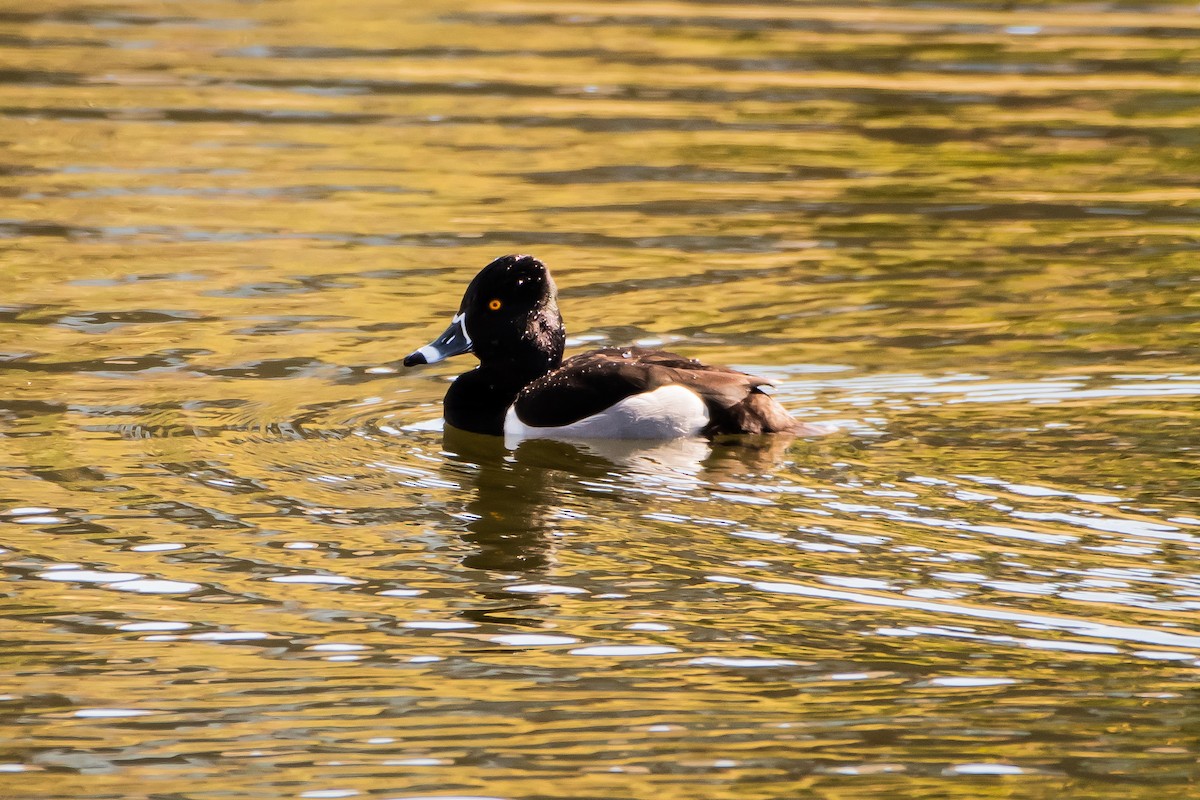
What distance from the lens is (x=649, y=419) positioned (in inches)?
331

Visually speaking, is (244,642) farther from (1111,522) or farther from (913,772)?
(1111,522)

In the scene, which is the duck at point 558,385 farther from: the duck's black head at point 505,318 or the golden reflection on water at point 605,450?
the golden reflection on water at point 605,450

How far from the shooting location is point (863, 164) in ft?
47.0

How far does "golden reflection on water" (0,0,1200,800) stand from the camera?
216 inches

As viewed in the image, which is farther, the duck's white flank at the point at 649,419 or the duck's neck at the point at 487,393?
the duck's neck at the point at 487,393

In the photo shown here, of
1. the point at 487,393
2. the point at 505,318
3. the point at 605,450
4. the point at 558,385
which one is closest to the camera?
the point at 605,450

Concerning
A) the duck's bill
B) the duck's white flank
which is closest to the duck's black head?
the duck's bill

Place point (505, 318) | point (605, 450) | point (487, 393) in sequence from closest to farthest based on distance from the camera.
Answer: point (605, 450)
point (487, 393)
point (505, 318)

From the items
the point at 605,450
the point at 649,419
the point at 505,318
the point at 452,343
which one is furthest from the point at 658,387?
the point at 452,343

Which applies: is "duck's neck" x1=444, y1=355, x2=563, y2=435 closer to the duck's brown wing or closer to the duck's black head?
the duck's black head

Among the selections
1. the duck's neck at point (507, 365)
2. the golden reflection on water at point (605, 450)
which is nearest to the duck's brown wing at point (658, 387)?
the golden reflection on water at point (605, 450)

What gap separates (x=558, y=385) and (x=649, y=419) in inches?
16.5

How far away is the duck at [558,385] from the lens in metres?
8.40

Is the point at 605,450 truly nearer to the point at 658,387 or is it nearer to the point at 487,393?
the point at 658,387
